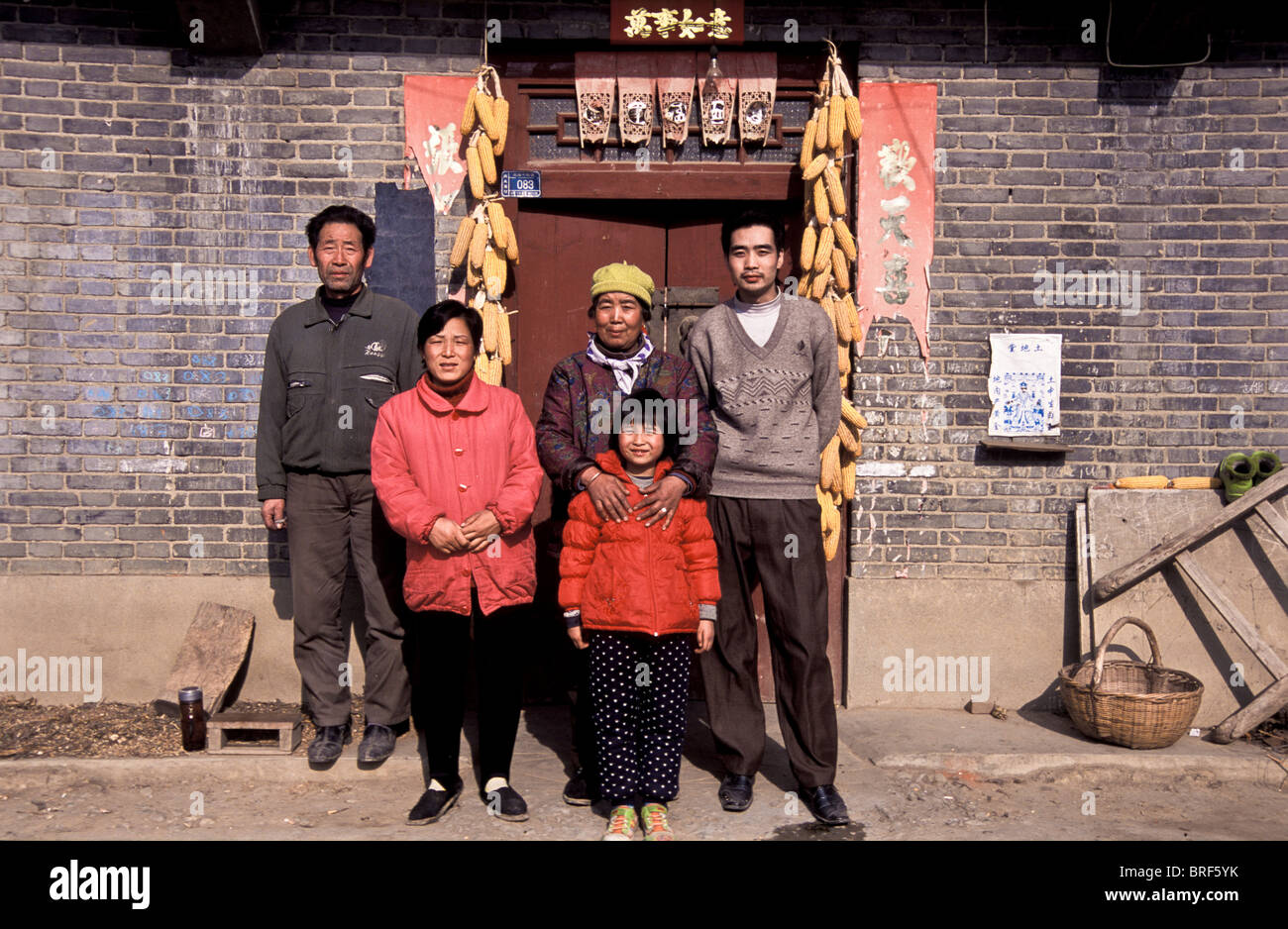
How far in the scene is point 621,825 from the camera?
388 cm

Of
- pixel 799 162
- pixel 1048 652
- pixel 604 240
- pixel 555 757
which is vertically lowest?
pixel 555 757

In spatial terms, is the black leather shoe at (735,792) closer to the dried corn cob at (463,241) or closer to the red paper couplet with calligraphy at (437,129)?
the dried corn cob at (463,241)

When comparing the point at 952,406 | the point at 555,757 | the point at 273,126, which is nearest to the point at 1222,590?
the point at 952,406

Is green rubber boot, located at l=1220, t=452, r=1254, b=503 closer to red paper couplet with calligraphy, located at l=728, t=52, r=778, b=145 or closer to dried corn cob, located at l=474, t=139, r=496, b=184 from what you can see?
red paper couplet with calligraphy, located at l=728, t=52, r=778, b=145

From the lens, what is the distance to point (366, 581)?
15.6 feet

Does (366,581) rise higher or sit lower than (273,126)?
lower

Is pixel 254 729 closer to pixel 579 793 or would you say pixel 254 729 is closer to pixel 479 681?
pixel 479 681

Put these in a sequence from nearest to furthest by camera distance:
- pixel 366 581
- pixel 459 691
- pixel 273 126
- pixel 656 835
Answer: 1. pixel 656 835
2. pixel 459 691
3. pixel 366 581
4. pixel 273 126

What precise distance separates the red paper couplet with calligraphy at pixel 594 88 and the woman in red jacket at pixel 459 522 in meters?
1.98

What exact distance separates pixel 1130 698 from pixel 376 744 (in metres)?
3.72

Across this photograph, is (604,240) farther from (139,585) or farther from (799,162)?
(139,585)

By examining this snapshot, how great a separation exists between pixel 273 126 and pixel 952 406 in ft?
13.8

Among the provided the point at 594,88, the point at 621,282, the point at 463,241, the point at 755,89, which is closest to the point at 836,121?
the point at 755,89

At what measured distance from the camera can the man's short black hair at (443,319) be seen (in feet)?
13.2
